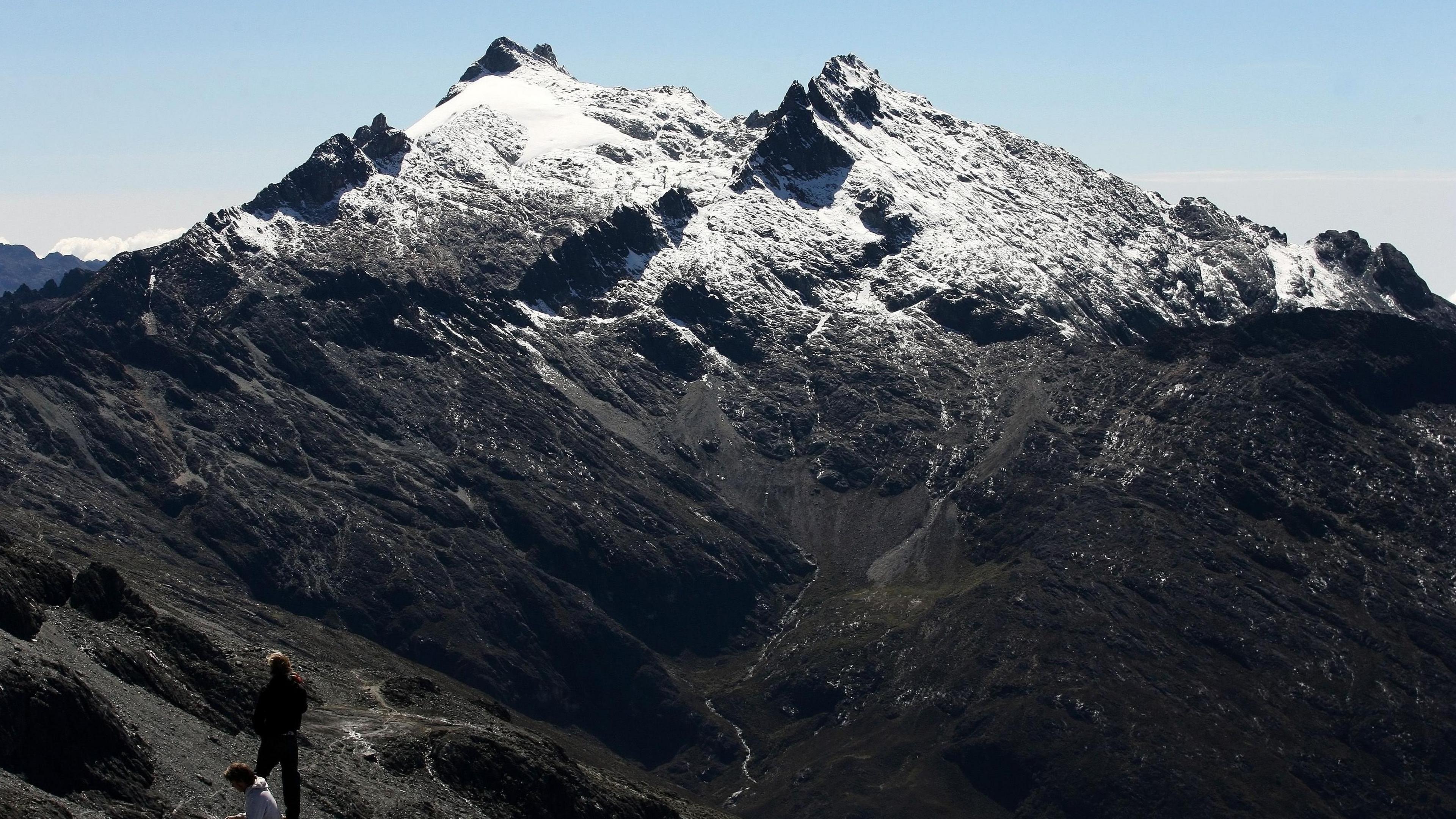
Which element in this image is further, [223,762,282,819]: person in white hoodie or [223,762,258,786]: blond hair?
[223,762,282,819]: person in white hoodie

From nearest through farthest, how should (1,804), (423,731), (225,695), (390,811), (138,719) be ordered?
(1,804) → (138,719) → (390,811) → (225,695) → (423,731)

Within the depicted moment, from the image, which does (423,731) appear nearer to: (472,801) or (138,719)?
(472,801)

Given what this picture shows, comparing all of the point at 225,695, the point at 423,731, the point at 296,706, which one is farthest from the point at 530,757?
the point at 296,706

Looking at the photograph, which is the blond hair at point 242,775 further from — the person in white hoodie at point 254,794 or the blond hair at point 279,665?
the blond hair at point 279,665

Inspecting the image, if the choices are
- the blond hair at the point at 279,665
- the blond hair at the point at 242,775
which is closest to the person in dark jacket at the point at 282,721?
the blond hair at the point at 279,665

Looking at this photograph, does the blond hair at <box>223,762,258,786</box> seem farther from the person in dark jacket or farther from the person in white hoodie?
the person in dark jacket

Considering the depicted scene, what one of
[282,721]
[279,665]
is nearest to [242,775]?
[279,665]

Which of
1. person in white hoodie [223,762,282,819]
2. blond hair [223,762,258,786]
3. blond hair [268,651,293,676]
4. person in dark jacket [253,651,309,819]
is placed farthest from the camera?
person in dark jacket [253,651,309,819]

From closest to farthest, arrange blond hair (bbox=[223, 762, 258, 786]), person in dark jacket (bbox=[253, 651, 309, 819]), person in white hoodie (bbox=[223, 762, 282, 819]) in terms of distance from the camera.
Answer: blond hair (bbox=[223, 762, 258, 786]), person in white hoodie (bbox=[223, 762, 282, 819]), person in dark jacket (bbox=[253, 651, 309, 819])

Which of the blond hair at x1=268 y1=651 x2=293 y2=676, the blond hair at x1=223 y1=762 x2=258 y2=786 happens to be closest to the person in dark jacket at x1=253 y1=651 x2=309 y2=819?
the blond hair at x1=268 y1=651 x2=293 y2=676
